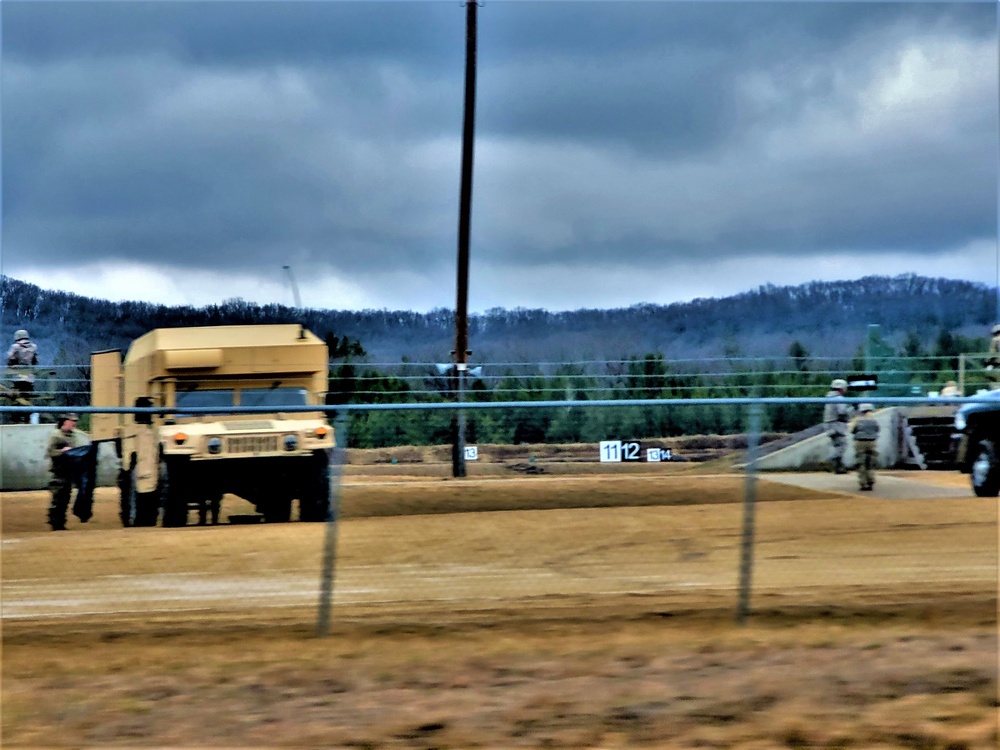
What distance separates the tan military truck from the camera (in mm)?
8523

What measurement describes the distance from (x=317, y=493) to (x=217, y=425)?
2.62 metres

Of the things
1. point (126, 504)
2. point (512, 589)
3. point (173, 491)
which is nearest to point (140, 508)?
point (126, 504)

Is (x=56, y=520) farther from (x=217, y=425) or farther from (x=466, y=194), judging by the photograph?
(x=466, y=194)

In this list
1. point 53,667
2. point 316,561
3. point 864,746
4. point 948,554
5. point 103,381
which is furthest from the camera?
point 103,381

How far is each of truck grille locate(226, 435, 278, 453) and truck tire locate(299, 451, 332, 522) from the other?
4.84 feet

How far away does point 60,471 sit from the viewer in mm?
8938

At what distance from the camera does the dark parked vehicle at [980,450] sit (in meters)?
8.66

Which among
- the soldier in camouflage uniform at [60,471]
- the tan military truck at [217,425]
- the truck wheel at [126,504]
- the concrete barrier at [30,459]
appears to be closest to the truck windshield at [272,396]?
the tan military truck at [217,425]

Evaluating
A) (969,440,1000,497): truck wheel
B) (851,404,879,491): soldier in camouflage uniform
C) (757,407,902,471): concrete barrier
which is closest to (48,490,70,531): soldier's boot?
(757,407,902,471): concrete barrier

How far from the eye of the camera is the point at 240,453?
988 cm

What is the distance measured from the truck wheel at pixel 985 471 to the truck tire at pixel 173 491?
217 inches

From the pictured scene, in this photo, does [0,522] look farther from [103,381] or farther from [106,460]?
[103,381]

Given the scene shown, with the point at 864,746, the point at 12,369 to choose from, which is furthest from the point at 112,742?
the point at 12,369

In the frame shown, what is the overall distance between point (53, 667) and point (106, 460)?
286cm
